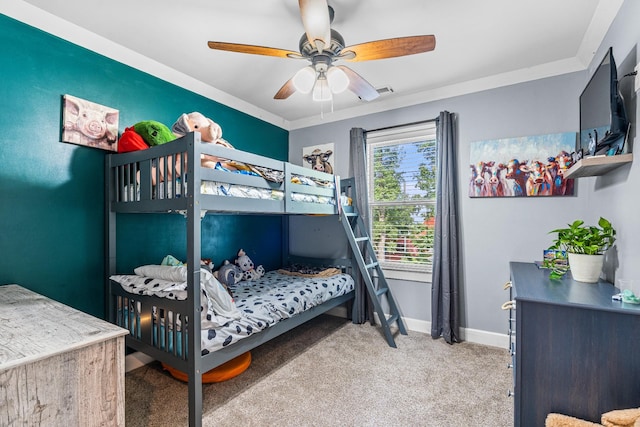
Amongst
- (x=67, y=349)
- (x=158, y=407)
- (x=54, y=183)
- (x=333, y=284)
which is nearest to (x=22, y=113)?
(x=54, y=183)

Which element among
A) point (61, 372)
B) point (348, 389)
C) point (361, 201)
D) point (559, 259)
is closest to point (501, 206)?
point (559, 259)

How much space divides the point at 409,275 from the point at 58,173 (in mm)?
3067

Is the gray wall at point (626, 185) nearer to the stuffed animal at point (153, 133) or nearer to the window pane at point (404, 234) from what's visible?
the window pane at point (404, 234)

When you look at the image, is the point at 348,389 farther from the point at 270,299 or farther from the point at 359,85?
the point at 359,85

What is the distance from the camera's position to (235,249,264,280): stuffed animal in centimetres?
318

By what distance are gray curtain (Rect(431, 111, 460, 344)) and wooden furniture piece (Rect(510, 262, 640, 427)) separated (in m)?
1.39

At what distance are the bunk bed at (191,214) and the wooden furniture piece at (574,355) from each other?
1.52 m

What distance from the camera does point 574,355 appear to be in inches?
51.3

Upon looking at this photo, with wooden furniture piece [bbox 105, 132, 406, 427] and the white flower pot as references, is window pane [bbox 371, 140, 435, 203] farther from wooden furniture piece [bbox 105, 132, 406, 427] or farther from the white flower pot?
the white flower pot

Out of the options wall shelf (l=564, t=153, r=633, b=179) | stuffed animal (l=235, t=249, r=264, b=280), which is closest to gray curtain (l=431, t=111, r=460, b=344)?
wall shelf (l=564, t=153, r=633, b=179)

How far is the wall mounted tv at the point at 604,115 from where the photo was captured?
152 centimetres

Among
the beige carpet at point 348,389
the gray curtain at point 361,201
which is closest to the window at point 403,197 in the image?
the gray curtain at point 361,201

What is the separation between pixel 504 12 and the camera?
6.23ft

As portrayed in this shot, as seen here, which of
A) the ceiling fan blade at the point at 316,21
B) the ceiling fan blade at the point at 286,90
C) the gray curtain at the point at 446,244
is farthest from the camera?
the gray curtain at the point at 446,244
